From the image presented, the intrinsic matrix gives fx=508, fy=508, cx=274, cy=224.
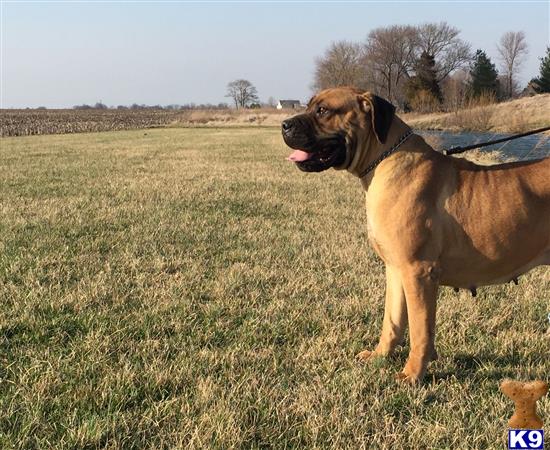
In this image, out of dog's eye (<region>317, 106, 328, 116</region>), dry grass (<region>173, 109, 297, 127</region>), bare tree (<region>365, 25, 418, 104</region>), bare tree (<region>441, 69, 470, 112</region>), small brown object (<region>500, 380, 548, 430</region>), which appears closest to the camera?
small brown object (<region>500, 380, 548, 430</region>)

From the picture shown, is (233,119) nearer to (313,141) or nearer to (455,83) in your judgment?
(455,83)

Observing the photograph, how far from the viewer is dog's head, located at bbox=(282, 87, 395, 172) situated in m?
3.53

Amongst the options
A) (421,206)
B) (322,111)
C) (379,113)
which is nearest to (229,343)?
(421,206)

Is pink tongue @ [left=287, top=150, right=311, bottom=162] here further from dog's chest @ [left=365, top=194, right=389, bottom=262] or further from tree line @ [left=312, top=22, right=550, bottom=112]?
→ tree line @ [left=312, top=22, right=550, bottom=112]

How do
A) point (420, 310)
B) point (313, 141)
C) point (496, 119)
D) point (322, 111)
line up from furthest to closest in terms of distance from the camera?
point (496, 119)
point (322, 111)
point (313, 141)
point (420, 310)

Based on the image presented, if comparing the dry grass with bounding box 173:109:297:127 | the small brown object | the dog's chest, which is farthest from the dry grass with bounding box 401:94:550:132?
the small brown object

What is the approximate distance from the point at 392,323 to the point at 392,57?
70.5 metres

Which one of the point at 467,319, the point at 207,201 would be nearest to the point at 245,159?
the point at 207,201

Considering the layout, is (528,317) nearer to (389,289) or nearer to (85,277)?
(389,289)

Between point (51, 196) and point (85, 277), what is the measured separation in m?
5.81

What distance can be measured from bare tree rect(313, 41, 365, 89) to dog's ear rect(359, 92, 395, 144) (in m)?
63.2

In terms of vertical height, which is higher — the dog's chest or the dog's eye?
the dog's eye

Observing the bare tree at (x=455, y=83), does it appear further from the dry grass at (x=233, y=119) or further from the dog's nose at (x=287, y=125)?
the dog's nose at (x=287, y=125)

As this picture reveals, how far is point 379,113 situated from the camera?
3531 mm
